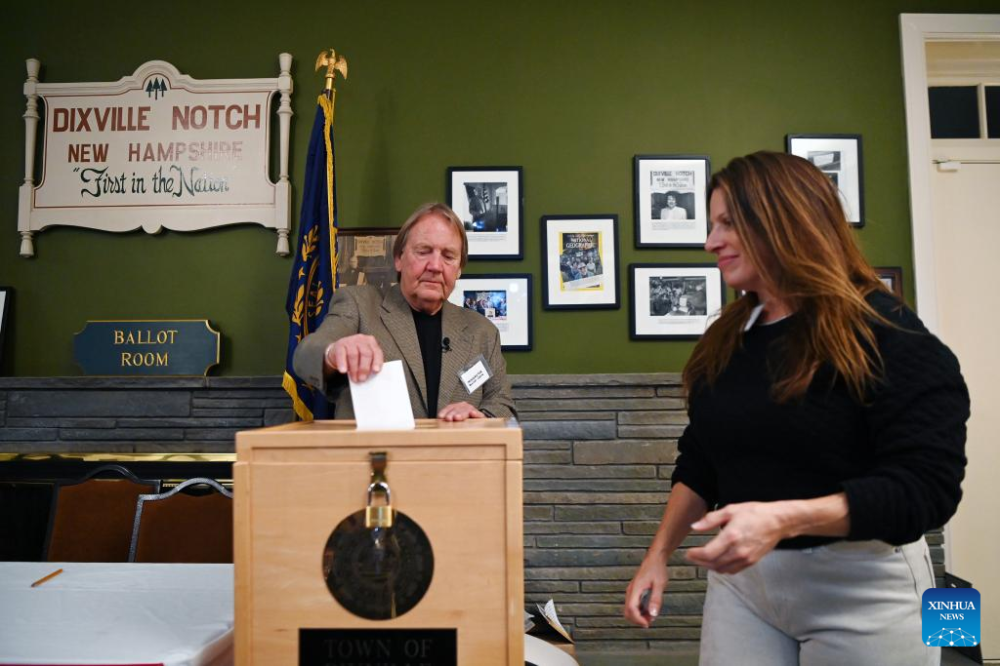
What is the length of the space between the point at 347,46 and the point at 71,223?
141 cm

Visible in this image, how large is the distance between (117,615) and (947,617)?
4.22 ft

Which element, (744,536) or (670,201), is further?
(670,201)

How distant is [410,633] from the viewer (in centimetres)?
75

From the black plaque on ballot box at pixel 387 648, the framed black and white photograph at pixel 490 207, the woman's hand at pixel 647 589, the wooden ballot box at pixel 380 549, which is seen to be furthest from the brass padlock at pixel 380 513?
the framed black and white photograph at pixel 490 207

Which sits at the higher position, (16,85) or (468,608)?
(16,85)

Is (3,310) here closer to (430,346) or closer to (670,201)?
(430,346)

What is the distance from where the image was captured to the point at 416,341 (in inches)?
64.4

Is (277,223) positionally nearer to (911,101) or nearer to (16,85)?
(16,85)

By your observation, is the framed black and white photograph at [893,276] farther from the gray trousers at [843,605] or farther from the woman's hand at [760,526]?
the woman's hand at [760,526]

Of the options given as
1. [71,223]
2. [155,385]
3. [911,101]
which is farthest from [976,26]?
[71,223]

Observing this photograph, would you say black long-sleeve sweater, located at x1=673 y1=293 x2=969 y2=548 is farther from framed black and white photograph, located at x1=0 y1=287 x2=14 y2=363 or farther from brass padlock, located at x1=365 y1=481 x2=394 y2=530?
framed black and white photograph, located at x1=0 y1=287 x2=14 y2=363

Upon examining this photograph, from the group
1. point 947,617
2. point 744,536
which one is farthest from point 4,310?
point 947,617

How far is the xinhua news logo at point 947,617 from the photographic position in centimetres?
96

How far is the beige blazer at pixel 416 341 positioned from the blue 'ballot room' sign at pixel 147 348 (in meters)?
1.32
